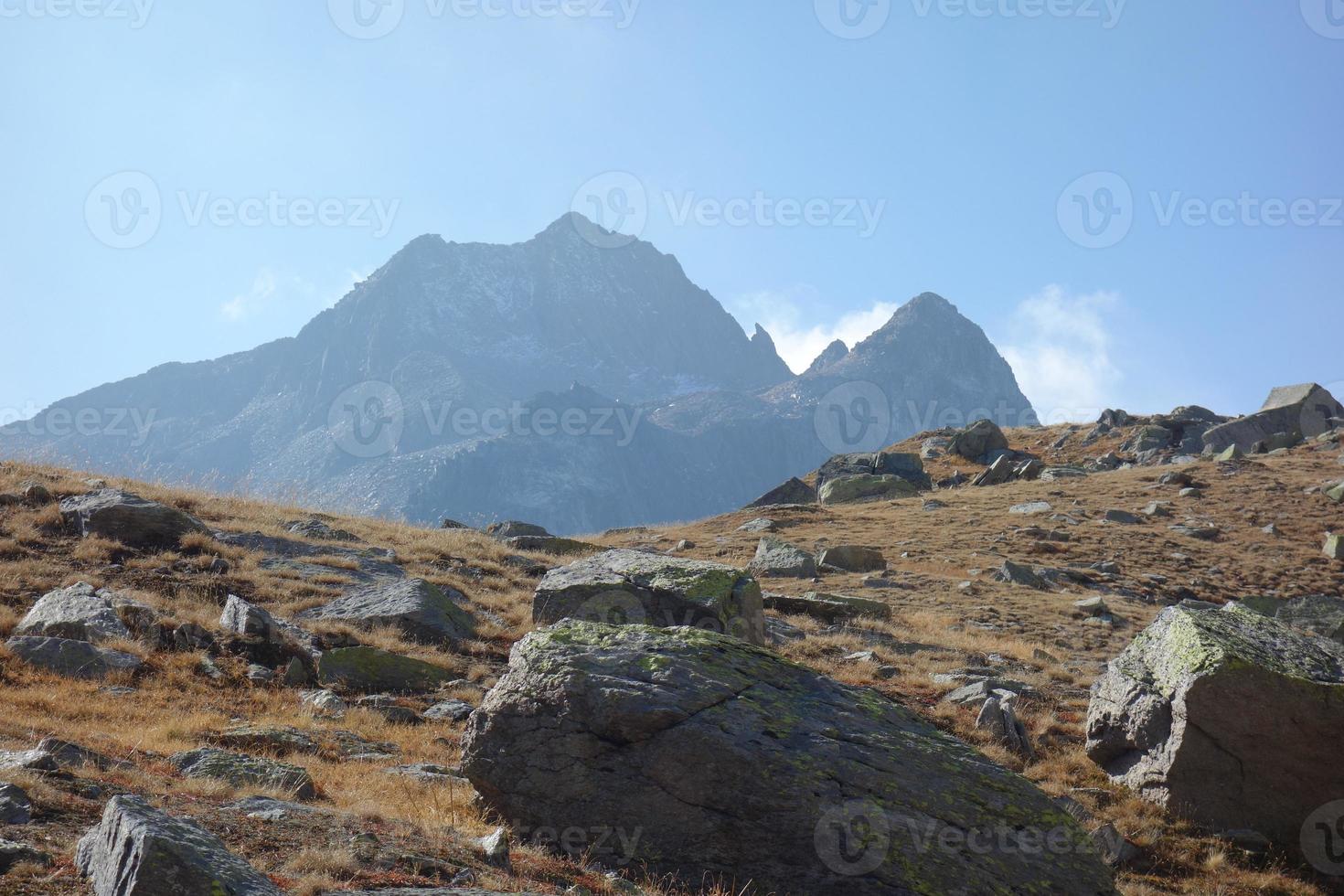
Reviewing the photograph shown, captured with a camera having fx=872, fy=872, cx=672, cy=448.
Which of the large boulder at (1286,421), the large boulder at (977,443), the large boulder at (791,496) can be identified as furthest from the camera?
the large boulder at (977,443)

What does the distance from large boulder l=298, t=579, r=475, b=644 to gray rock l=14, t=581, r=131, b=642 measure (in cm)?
336

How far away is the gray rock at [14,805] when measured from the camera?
5828mm

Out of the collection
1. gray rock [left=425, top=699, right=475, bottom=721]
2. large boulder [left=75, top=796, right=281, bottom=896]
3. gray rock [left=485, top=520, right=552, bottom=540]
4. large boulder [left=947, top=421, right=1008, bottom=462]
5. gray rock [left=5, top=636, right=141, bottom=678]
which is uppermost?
large boulder [left=947, top=421, right=1008, bottom=462]

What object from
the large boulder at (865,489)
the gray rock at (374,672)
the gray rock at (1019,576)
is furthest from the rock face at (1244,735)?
the large boulder at (865,489)

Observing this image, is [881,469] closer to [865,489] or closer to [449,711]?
[865,489]

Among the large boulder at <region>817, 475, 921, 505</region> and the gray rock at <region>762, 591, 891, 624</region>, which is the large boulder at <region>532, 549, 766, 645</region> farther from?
the large boulder at <region>817, 475, 921, 505</region>

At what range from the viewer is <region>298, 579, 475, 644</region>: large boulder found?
50.7ft

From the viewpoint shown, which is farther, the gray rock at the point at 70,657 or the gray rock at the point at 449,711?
the gray rock at the point at 449,711

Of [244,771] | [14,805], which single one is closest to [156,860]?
[14,805]

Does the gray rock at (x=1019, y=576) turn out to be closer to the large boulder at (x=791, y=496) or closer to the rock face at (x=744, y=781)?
the rock face at (x=744, y=781)

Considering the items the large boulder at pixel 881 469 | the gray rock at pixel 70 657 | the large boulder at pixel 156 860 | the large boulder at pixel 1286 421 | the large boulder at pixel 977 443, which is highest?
the large boulder at pixel 1286 421

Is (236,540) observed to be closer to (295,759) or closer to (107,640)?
(107,640)

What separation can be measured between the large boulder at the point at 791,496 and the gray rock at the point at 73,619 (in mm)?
36097

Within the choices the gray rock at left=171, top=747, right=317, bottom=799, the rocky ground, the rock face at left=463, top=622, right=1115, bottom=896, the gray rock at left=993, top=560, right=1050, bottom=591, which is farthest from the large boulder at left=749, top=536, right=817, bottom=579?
the gray rock at left=171, top=747, right=317, bottom=799
